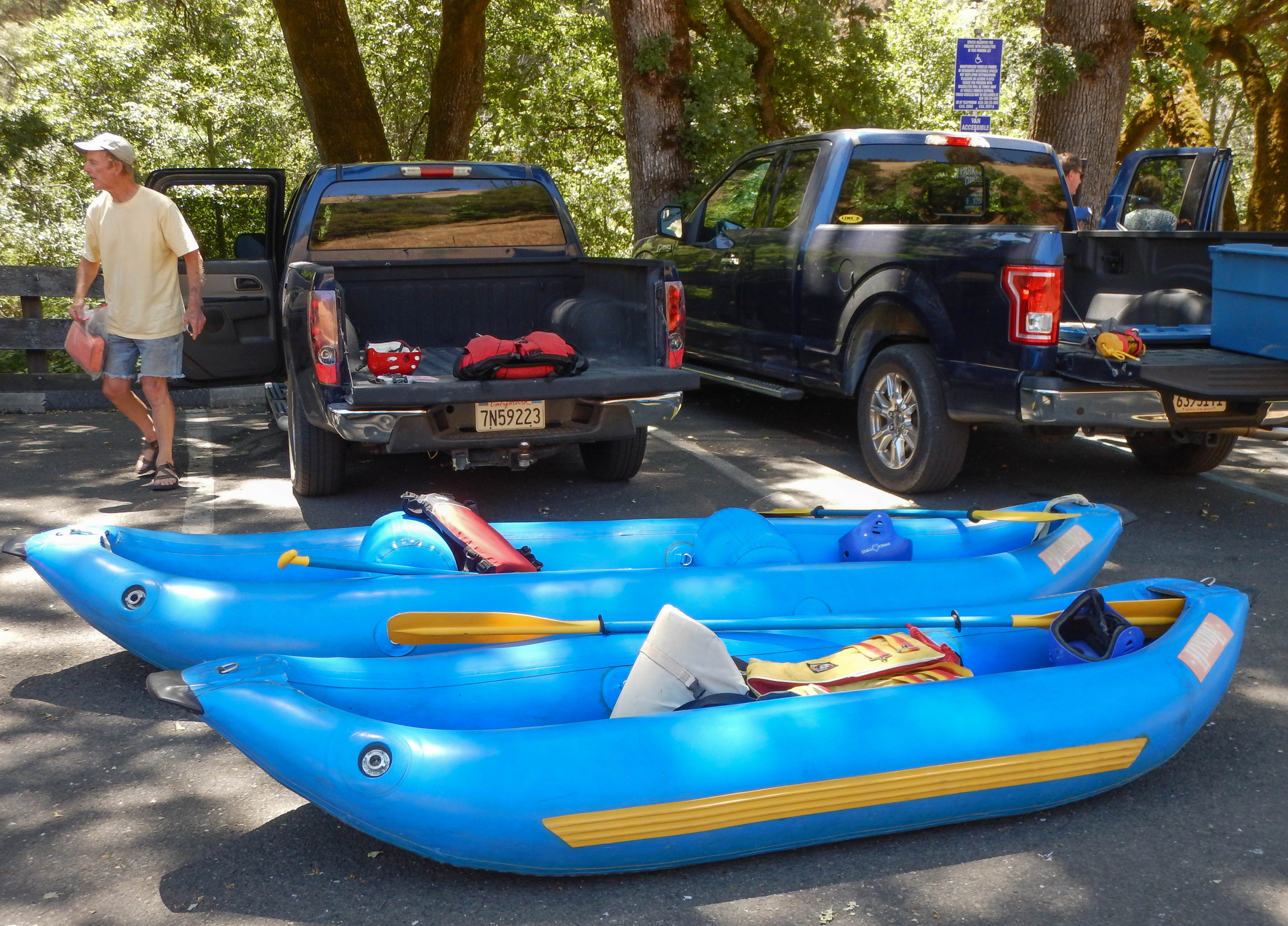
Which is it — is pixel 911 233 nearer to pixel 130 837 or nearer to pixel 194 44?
pixel 130 837

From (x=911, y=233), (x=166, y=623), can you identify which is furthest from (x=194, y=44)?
(x=166, y=623)

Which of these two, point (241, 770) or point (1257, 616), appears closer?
point (241, 770)

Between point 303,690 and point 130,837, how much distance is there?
0.60m

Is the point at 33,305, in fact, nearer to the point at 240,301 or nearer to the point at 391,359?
the point at 240,301

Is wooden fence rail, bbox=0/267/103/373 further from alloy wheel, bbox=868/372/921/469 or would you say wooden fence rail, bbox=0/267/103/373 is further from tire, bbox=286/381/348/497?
alloy wheel, bbox=868/372/921/469

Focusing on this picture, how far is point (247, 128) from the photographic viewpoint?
25.7 m

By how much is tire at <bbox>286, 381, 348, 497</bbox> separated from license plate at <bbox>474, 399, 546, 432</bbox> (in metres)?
0.93

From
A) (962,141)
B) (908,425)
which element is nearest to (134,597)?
(908,425)

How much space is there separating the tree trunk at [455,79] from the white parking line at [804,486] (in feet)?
30.1

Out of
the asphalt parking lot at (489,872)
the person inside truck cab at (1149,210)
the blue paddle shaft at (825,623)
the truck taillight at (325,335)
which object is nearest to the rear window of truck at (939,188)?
the person inside truck cab at (1149,210)

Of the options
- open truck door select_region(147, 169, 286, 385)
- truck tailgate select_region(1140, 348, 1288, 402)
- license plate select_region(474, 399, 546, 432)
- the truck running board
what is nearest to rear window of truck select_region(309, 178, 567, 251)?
open truck door select_region(147, 169, 286, 385)

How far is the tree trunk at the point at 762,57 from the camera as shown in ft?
58.5

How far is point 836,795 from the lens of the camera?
2859 millimetres

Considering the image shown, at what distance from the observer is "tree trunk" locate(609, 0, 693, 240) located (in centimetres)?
1174
